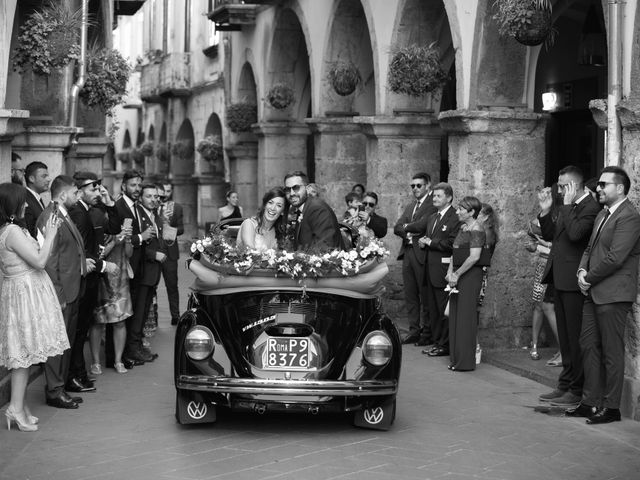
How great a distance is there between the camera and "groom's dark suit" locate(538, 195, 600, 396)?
9742 mm

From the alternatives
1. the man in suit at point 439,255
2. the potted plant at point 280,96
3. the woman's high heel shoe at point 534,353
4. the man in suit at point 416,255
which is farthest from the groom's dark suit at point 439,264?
the potted plant at point 280,96

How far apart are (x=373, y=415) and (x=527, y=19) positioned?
13.8ft

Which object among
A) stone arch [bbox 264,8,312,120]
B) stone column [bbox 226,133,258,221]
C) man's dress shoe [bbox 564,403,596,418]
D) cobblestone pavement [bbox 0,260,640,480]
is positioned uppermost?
stone arch [bbox 264,8,312,120]

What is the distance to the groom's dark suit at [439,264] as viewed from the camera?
12.6 m

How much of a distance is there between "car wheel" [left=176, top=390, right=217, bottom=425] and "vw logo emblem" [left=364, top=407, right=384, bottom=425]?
1.05 m

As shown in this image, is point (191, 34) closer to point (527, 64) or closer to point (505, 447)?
point (527, 64)

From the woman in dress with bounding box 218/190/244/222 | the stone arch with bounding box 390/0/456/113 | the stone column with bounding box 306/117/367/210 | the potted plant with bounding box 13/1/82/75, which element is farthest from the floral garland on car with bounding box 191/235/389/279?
the woman in dress with bounding box 218/190/244/222

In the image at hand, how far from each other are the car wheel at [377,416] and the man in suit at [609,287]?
5.21 ft

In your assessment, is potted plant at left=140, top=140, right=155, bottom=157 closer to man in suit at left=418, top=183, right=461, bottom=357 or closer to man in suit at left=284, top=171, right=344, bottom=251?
man in suit at left=418, top=183, right=461, bottom=357

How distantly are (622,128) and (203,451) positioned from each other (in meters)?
4.10

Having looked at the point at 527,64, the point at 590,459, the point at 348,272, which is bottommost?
the point at 590,459

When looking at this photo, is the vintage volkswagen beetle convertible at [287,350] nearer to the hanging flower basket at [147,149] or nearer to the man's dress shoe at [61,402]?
the man's dress shoe at [61,402]

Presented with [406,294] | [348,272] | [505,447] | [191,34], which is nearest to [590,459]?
[505,447]

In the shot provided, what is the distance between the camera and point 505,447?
27.4 ft
